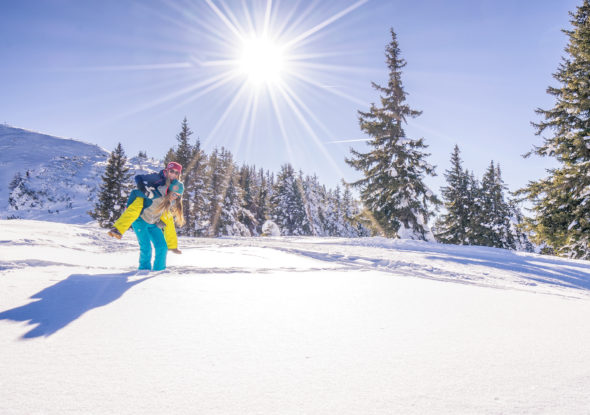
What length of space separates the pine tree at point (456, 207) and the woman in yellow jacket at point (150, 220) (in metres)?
28.2

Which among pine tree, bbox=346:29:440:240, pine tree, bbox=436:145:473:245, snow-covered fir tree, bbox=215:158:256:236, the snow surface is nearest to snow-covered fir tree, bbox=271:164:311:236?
snow-covered fir tree, bbox=215:158:256:236

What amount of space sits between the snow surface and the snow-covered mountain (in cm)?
5914

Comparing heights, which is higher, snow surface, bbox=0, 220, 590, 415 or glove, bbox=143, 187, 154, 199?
glove, bbox=143, 187, 154, 199

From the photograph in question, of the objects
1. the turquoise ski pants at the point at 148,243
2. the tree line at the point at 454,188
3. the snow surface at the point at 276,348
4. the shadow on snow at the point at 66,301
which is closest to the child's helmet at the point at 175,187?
the turquoise ski pants at the point at 148,243

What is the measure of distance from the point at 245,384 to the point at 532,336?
6.04 ft

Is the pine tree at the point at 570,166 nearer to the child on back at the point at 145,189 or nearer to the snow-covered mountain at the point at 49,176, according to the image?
the child on back at the point at 145,189

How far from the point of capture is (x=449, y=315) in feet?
7.56

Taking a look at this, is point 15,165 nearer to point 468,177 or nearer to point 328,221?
point 328,221

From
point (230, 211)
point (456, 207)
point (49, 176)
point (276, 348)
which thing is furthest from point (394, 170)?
point (49, 176)

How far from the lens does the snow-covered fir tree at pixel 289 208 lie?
45.2m

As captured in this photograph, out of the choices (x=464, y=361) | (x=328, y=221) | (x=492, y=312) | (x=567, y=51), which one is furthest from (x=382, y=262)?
(x=328, y=221)

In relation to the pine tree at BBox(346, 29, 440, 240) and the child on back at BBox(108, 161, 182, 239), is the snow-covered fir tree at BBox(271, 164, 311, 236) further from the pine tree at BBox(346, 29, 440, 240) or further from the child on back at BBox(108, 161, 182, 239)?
the child on back at BBox(108, 161, 182, 239)

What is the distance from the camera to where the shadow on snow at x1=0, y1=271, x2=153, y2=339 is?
176 centimetres

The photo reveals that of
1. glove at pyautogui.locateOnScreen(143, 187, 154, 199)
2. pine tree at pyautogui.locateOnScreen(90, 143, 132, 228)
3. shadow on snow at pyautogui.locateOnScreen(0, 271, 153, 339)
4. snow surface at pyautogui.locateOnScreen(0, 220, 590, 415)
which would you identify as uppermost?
pine tree at pyautogui.locateOnScreen(90, 143, 132, 228)
